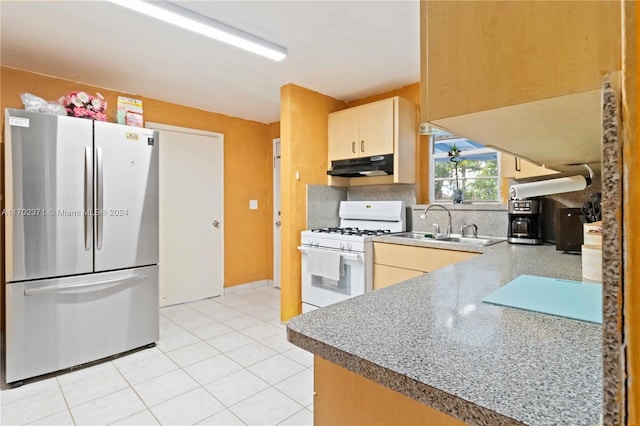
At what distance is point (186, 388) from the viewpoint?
2084mm

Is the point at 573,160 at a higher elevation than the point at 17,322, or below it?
higher

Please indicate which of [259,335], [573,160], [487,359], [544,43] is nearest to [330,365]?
[487,359]

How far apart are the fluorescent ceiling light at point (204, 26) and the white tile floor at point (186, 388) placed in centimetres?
230

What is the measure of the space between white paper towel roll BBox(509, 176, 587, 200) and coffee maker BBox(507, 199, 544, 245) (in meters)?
1.39

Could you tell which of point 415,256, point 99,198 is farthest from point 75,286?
point 415,256

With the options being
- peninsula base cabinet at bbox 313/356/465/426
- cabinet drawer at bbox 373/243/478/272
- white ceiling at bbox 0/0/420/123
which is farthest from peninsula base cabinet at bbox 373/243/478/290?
peninsula base cabinet at bbox 313/356/465/426

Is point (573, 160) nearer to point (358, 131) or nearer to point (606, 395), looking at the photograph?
point (606, 395)

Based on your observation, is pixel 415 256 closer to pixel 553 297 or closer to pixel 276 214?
pixel 553 297

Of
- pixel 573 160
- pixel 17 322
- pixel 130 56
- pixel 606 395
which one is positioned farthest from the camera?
pixel 130 56

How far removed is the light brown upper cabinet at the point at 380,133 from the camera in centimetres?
302

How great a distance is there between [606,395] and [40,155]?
2898 millimetres

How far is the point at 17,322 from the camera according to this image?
2.12 meters

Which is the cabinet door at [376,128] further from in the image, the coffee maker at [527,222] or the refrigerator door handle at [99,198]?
the refrigerator door handle at [99,198]

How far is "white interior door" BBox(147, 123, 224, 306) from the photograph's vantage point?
373 cm
